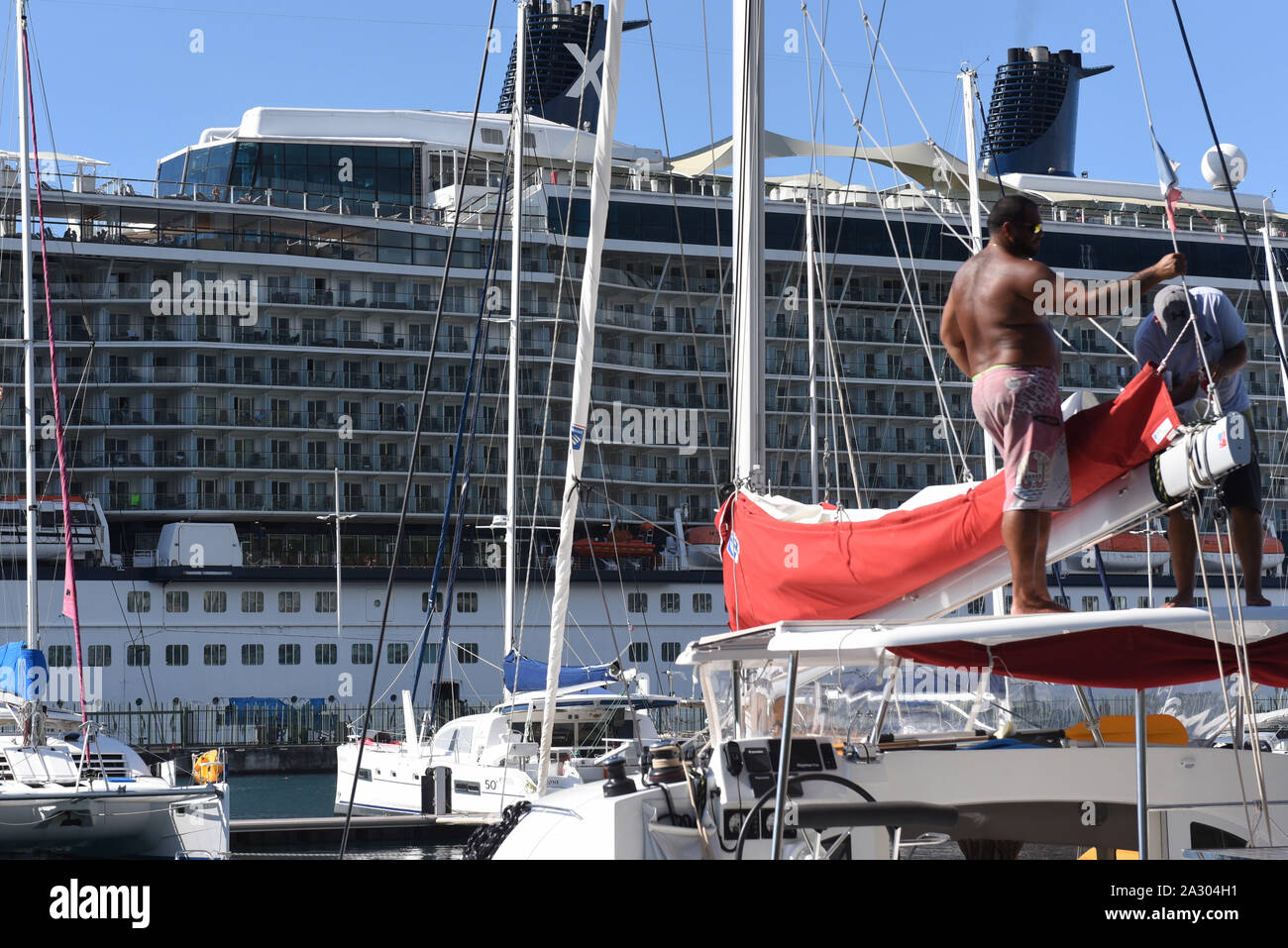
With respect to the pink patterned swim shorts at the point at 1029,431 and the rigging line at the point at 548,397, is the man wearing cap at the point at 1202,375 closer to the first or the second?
the pink patterned swim shorts at the point at 1029,431

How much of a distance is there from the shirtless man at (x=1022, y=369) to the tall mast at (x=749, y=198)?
2.53 meters

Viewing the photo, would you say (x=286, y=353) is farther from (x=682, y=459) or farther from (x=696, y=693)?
(x=696, y=693)

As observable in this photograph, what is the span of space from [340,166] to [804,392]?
15.8 metres

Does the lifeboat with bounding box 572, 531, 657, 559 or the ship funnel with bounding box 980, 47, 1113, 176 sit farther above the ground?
the ship funnel with bounding box 980, 47, 1113, 176

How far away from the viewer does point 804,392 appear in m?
45.2

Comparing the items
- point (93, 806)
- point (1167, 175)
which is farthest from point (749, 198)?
point (93, 806)

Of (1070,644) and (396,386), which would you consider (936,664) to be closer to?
(1070,644)

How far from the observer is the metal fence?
36.0 metres

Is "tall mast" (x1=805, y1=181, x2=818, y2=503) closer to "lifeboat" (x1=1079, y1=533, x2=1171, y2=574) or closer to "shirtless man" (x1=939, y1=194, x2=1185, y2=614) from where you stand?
"shirtless man" (x1=939, y1=194, x2=1185, y2=614)

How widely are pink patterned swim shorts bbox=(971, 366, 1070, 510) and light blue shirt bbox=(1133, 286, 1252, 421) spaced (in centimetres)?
48

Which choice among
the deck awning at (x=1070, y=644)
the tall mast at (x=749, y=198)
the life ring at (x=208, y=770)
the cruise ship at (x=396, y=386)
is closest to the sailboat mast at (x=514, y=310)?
the life ring at (x=208, y=770)

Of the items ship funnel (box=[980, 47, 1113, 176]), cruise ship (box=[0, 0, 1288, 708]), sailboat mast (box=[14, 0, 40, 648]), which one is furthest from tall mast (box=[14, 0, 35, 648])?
ship funnel (box=[980, 47, 1113, 176])

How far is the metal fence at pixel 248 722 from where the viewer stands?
1416 inches
